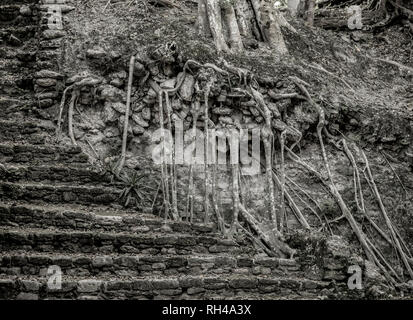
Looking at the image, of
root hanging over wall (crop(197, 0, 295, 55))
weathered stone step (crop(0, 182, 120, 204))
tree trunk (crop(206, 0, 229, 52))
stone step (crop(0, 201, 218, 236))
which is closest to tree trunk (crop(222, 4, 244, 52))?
root hanging over wall (crop(197, 0, 295, 55))

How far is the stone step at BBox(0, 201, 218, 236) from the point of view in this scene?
555 cm

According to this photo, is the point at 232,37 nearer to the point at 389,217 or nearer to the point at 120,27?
the point at 120,27

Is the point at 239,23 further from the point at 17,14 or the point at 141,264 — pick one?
the point at 141,264

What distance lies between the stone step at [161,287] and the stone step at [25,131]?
8.37ft

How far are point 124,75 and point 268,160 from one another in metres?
2.34

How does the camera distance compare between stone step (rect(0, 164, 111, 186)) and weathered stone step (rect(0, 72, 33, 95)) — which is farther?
weathered stone step (rect(0, 72, 33, 95))

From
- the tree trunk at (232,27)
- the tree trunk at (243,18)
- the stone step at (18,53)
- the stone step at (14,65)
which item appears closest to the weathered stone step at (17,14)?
the stone step at (18,53)

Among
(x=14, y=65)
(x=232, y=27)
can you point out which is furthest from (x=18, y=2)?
(x=232, y=27)

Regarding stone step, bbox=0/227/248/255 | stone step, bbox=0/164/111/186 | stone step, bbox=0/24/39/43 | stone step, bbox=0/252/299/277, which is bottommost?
stone step, bbox=0/252/299/277

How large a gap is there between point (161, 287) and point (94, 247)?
82cm

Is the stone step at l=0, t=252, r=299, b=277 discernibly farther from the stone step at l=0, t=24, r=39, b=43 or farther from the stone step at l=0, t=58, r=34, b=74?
the stone step at l=0, t=24, r=39, b=43

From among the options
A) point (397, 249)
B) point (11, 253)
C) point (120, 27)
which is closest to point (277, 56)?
point (120, 27)

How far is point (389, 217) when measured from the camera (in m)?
7.63

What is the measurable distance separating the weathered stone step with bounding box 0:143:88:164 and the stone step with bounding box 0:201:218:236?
832mm
